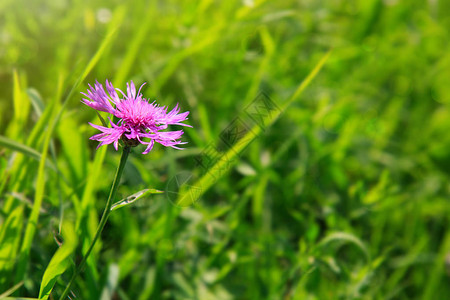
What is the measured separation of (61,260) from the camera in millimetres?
483

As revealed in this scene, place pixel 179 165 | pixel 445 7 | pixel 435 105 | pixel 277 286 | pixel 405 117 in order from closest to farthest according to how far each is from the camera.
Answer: pixel 277 286
pixel 179 165
pixel 405 117
pixel 435 105
pixel 445 7

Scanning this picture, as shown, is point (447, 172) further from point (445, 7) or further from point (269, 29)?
point (445, 7)

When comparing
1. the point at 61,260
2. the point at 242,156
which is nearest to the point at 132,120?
the point at 61,260

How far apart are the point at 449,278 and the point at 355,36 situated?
105 cm

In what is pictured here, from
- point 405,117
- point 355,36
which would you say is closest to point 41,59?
point 355,36

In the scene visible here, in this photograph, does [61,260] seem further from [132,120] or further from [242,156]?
[242,156]

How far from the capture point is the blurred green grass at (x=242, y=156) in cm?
85

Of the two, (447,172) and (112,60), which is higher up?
(112,60)

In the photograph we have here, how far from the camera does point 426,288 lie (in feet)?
3.78

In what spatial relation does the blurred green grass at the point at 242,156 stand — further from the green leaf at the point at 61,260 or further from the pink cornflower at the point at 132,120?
the pink cornflower at the point at 132,120

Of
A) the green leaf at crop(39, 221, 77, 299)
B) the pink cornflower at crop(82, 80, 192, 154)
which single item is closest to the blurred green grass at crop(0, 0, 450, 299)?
the green leaf at crop(39, 221, 77, 299)

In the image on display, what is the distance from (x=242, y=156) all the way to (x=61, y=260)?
2.79ft

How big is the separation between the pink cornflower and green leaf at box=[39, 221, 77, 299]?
101 mm

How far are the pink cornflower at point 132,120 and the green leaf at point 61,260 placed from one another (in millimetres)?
101
